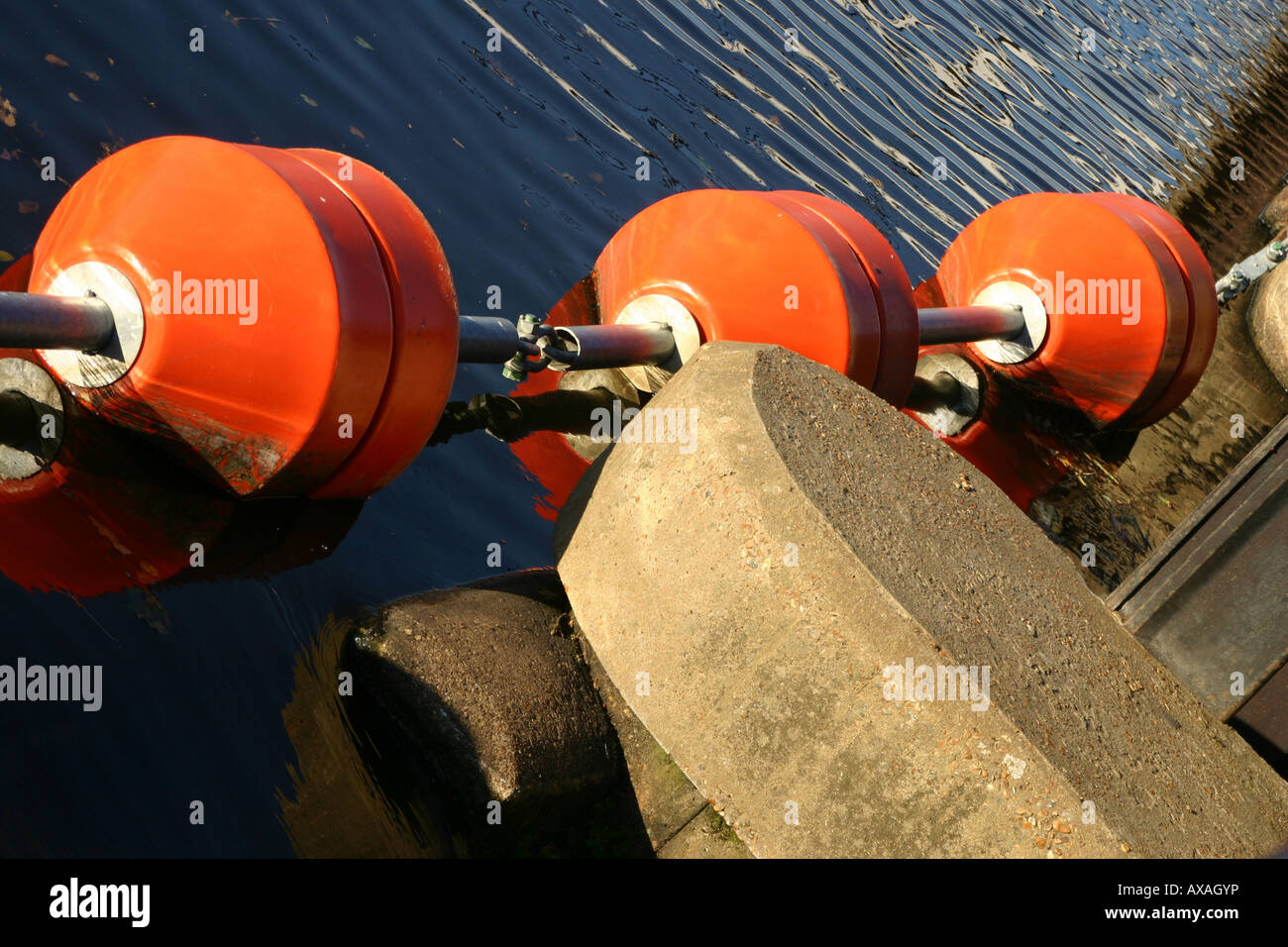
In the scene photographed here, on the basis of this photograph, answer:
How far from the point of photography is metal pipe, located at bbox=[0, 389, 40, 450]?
361 centimetres

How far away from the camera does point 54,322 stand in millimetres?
3312

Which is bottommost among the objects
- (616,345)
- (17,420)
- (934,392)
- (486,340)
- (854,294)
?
(17,420)

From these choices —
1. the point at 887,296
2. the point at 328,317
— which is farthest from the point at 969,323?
the point at 328,317

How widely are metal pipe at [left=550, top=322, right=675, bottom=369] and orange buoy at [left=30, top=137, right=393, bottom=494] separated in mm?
1107

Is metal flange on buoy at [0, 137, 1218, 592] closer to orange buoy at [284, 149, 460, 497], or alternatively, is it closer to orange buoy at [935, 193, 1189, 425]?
orange buoy at [284, 149, 460, 497]

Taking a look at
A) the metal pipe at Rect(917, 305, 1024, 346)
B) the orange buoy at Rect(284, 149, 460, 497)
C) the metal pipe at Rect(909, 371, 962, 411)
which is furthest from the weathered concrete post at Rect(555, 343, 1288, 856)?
the metal pipe at Rect(909, 371, 962, 411)

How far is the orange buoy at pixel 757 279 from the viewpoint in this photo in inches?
188

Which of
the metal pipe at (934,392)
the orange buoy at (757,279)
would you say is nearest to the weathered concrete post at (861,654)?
the orange buoy at (757,279)

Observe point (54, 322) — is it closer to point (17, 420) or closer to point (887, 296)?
point (17, 420)

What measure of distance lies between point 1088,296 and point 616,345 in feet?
9.26

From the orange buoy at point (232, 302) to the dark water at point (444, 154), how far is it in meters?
0.49
